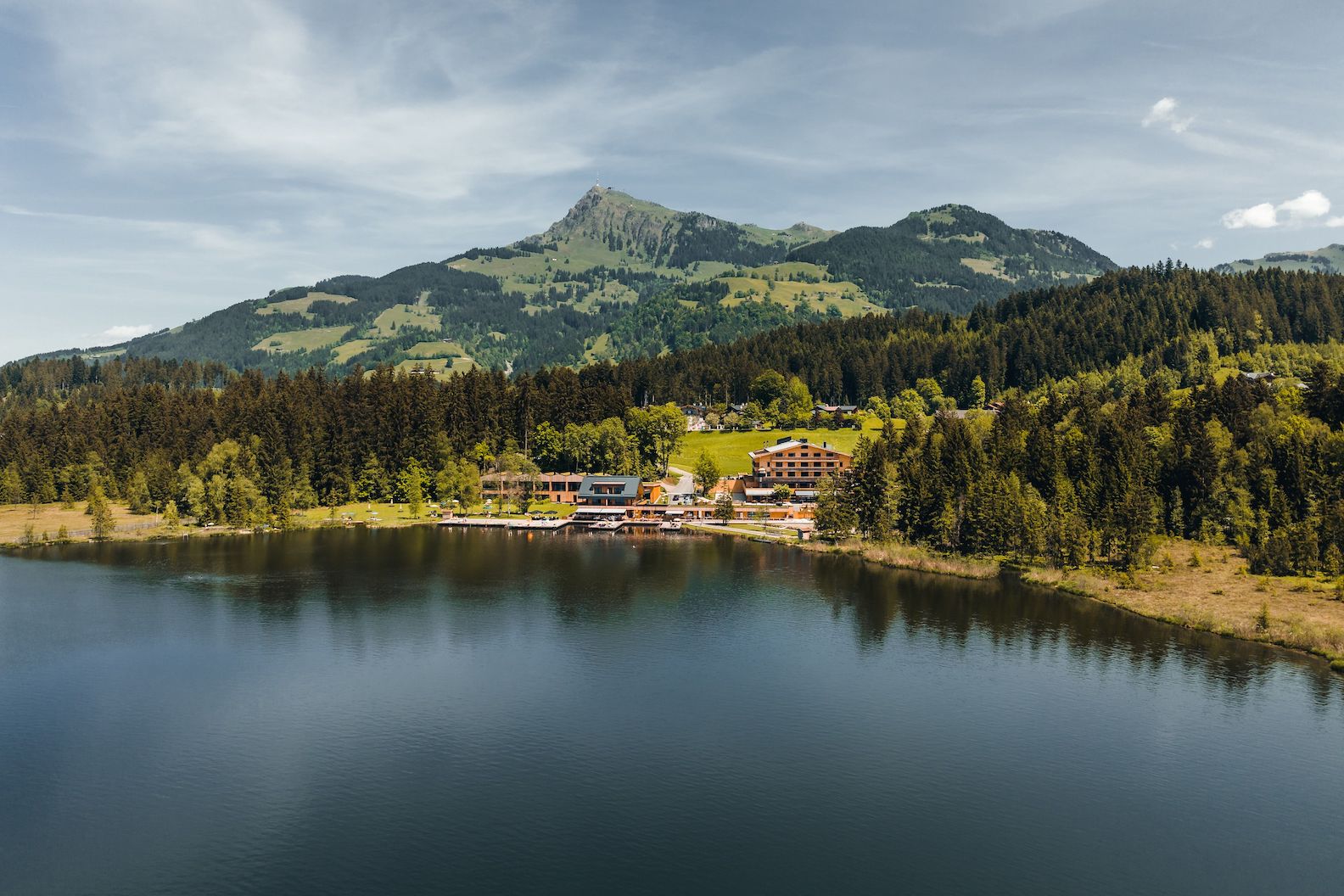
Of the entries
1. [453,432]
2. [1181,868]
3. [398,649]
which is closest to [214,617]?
[398,649]

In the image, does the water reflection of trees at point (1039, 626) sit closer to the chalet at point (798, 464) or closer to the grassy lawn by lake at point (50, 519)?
the chalet at point (798, 464)

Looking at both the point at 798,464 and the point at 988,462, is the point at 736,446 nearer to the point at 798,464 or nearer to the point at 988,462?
the point at 798,464

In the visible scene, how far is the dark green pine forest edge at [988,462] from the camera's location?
3533 inches

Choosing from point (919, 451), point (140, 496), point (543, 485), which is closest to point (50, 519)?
point (140, 496)

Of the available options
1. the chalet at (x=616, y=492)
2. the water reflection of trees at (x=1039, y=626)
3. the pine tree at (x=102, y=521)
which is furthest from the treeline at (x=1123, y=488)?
the pine tree at (x=102, y=521)

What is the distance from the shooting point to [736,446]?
628 ft

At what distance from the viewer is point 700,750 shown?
4991 centimetres

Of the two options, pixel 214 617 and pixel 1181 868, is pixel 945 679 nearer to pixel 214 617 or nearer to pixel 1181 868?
pixel 1181 868

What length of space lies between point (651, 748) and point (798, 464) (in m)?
119

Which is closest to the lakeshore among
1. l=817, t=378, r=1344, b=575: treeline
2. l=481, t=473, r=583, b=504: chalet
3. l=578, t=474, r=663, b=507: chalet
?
l=817, t=378, r=1344, b=575: treeline

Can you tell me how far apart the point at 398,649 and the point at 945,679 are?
4097 centimetres

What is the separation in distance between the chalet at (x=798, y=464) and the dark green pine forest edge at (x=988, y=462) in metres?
19.6

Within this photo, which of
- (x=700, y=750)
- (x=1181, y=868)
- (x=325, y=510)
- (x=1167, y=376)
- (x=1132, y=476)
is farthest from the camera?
(x=1167, y=376)

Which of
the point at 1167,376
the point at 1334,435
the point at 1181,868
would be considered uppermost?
the point at 1167,376
